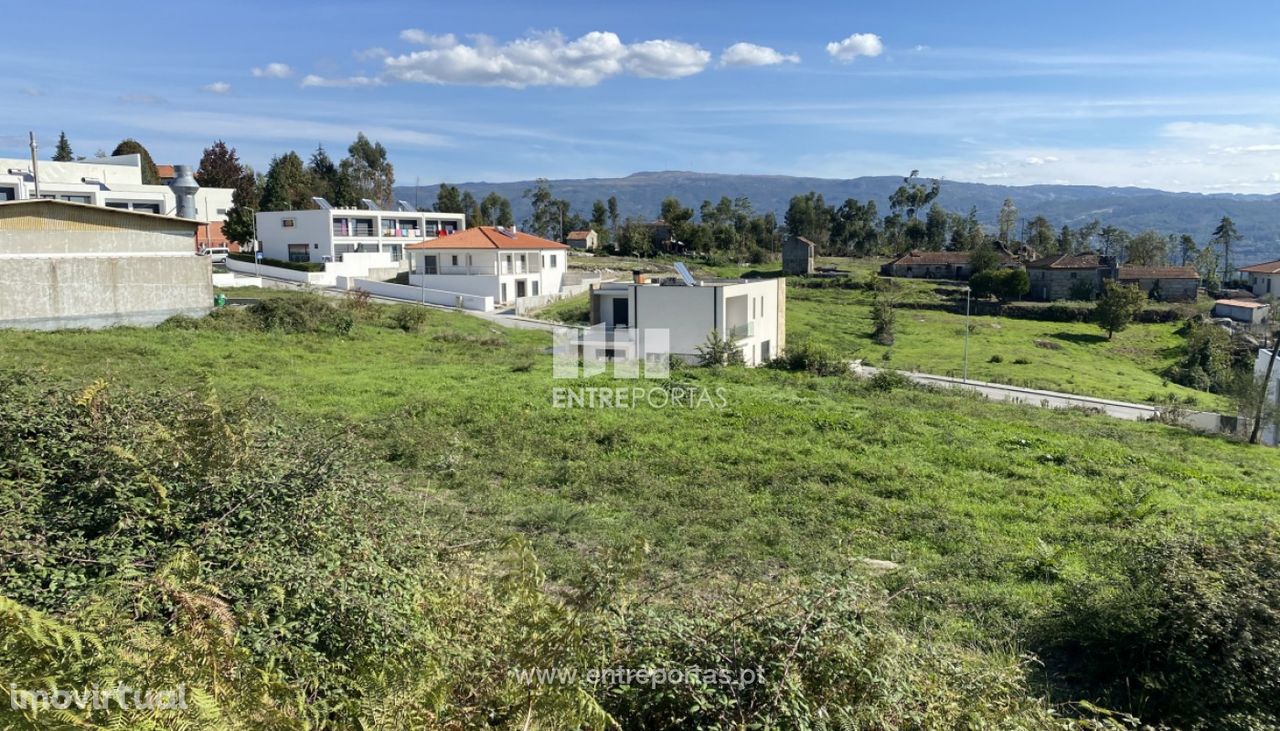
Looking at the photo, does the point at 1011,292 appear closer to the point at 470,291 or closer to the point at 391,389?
the point at 470,291

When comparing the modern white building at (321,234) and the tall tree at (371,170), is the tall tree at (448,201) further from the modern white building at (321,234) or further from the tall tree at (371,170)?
the modern white building at (321,234)

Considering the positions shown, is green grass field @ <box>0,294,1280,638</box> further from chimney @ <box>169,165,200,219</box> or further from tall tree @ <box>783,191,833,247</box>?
tall tree @ <box>783,191,833,247</box>

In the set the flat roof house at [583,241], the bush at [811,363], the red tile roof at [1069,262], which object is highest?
the flat roof house at [583,241]

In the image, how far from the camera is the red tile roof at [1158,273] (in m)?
75.4

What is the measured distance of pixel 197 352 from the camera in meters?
20.0

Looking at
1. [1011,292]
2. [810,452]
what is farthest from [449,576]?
[1011,292]

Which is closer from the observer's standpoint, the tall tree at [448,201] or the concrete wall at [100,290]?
the concrete wall at [100,290]

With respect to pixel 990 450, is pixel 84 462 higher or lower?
higher

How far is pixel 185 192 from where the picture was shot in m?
51.0

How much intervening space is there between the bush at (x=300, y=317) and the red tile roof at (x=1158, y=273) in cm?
7769

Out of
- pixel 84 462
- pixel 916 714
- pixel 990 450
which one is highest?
pixel 84 462

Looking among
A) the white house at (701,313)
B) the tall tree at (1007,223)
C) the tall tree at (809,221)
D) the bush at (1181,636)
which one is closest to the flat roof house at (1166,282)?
the tall tree at (1007,223)

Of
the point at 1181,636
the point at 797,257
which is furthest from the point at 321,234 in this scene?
the point at 1181,636

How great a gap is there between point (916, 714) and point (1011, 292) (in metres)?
73.3
